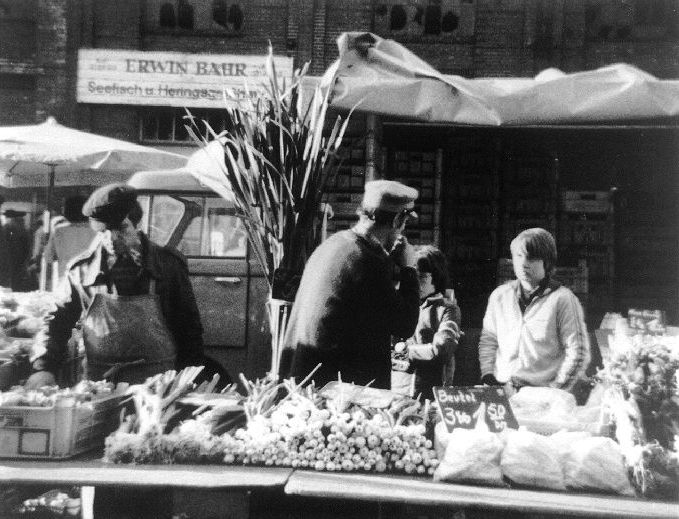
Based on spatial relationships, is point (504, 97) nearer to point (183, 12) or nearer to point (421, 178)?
point (421, 178)

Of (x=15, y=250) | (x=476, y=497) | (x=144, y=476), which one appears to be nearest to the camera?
(x=476, y=497)

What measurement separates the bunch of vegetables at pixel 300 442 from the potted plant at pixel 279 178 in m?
0.72

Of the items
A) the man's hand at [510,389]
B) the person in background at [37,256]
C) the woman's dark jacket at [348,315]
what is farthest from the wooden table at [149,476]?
the person in background at [37,256]

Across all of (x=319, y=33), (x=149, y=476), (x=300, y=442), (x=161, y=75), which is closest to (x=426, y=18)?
(x=319, y=33)

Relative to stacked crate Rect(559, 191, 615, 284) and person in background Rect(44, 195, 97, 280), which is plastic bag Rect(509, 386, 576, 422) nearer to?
person in background Rect(44, 195, 97, 280)

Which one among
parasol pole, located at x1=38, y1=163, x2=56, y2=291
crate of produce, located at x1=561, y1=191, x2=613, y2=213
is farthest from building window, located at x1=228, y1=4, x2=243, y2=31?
crate of produce, located at x1=561, y1=191, x2=613, y2=213

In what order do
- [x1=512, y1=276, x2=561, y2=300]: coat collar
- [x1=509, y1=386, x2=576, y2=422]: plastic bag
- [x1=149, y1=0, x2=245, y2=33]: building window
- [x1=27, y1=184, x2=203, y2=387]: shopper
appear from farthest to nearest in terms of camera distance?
[x1=149, y1=0, x2=245, y2=33]: building window < [x1=512, y1=276, x2=561, y2=300]: coat collar < [x1=27, y1=184, x2=203, y2=387]: shopper < [x1=509, y1=386, x2=576, y2=422]: plastic bag

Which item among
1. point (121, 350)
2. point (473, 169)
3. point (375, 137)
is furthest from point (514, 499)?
point (473, 169)

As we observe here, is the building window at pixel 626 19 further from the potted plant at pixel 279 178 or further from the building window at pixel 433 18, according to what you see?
the potted plant at pixel 279 178

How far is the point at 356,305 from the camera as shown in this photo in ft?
10.2

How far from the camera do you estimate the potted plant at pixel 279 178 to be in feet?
11.1

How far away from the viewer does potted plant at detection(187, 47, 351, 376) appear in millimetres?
3381

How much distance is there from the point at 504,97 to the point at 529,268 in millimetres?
1643

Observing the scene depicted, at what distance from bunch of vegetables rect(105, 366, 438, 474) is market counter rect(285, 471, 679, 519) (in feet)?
0.44
